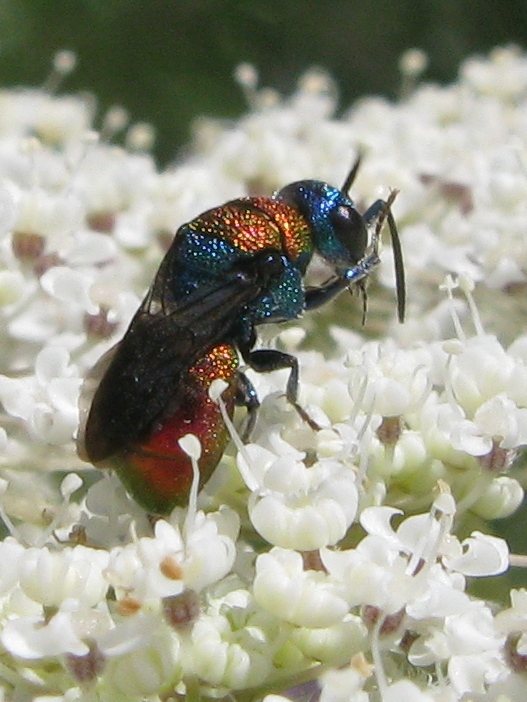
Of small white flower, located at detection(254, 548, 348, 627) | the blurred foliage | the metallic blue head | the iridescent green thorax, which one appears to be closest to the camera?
small white flower, located at detection(254, 548, 348, 627)

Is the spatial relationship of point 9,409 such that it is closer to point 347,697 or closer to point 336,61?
point 347,697

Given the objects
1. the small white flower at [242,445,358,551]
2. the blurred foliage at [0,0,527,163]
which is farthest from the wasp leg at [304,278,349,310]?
the blurred foliage at [0,0,527,163]

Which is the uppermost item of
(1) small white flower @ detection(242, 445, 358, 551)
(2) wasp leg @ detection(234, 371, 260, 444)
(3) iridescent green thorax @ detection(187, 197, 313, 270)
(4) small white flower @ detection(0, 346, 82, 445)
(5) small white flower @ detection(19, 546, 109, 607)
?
(3) iridescent green thorax @ detection(187, 197, 313, 270)

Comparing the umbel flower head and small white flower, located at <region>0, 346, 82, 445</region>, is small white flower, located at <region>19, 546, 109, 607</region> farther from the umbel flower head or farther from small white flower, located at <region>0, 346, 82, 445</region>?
small white flower, located at <region>0, 346, 82, 445</region>

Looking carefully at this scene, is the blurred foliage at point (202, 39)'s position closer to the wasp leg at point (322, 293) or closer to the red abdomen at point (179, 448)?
the wasp leg at point (322, 293)

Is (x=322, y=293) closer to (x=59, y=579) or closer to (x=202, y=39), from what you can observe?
(x=59, y=579)

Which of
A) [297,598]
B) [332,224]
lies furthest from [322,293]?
[297,598]

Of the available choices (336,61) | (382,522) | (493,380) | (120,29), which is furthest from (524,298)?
(336,61)

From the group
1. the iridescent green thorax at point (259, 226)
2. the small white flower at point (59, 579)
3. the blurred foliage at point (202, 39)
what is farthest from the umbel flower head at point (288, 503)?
the blurred foliage at point (202, 39)
